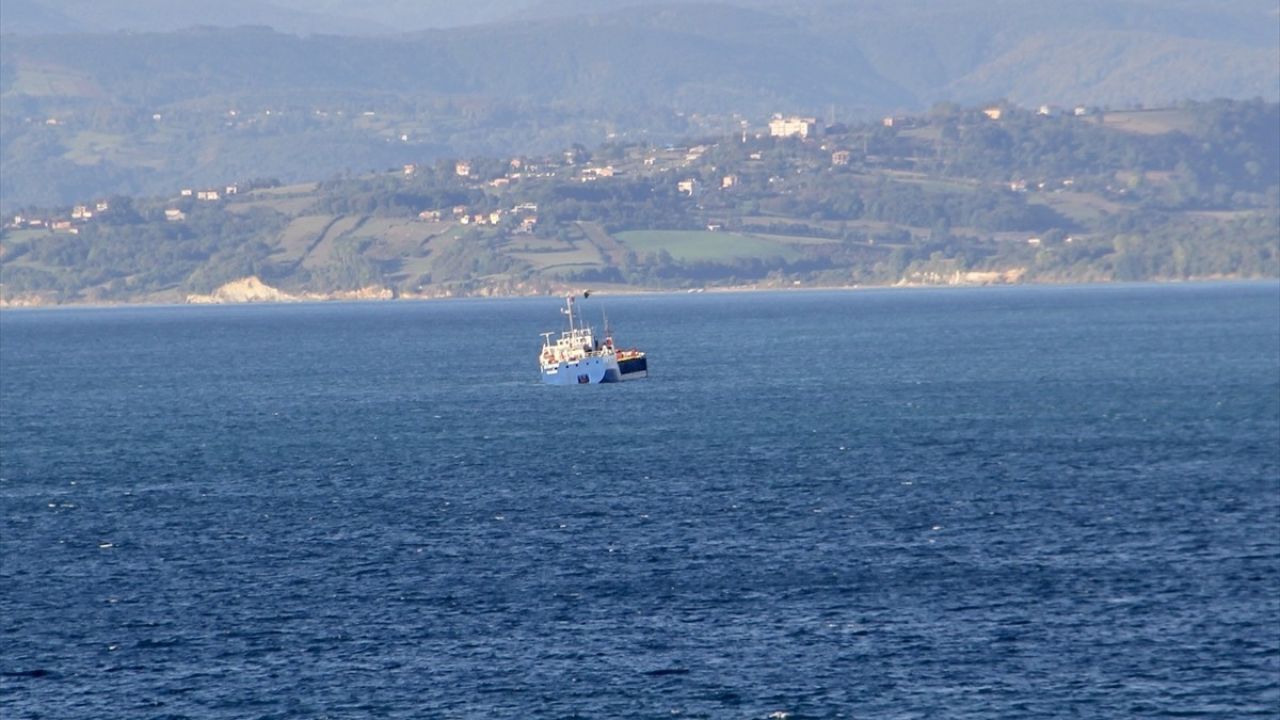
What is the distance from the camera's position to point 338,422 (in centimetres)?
14462

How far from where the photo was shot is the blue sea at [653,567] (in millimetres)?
61125

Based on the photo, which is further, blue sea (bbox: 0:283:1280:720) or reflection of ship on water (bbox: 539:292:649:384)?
reflection of ship on water (bbox: 539:292:649:384)

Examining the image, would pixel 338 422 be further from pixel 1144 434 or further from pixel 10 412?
pixel 1144 434

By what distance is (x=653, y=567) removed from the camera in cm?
7831

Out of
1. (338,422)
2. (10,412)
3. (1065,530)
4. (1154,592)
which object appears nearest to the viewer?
(1154,592)

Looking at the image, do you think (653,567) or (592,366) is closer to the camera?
(653,567)

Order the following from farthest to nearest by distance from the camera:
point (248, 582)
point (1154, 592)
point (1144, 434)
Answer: point (1144, 434) < point (248, 582) < point (1154, 592)

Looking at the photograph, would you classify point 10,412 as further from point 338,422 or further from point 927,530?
point 927,530

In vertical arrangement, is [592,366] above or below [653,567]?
above

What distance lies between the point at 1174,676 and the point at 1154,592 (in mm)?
10776

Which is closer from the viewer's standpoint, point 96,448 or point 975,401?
point 96,448

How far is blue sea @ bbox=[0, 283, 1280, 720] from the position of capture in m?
61.1

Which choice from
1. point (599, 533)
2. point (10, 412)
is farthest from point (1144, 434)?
point (10, 412)

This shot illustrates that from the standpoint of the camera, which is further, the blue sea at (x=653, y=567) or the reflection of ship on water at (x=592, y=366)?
the reflection of ship on water at (x=592, y=366)
